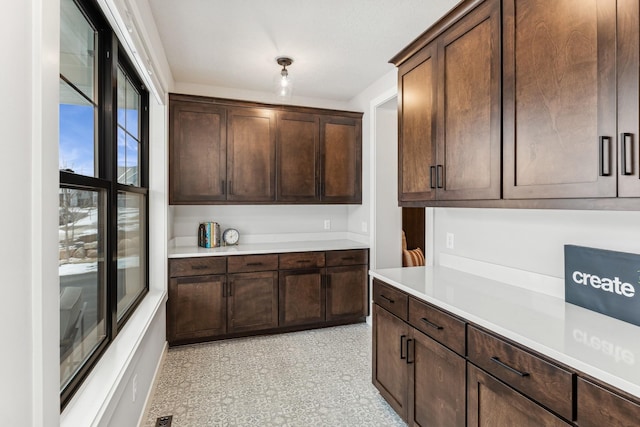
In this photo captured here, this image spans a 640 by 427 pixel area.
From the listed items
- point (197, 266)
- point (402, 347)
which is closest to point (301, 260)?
point (197, 266)

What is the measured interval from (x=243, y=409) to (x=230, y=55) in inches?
111

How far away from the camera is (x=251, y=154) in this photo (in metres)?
3.49

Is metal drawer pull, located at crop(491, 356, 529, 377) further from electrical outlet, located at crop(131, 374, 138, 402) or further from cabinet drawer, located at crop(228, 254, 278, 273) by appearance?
cabinet drawer, located at crop(228, 254, 278, 273)

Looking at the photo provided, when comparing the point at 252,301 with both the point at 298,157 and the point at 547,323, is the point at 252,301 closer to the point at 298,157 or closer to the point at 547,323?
Answer: the point at 298,157

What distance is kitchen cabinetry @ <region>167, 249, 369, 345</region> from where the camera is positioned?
10.1 ft

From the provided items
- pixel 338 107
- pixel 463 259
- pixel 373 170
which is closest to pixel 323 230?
pixel 373 170

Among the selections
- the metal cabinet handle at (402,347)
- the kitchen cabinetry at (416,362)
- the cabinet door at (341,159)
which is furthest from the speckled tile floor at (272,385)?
the cabinet door at (341,159)

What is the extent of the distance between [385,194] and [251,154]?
5.00ft

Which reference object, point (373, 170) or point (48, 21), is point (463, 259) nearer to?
point (373, 170)

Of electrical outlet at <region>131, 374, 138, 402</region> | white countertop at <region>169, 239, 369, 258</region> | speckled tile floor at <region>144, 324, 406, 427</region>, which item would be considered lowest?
speckled tile floor at <region>144, 324, 406, 427</region>

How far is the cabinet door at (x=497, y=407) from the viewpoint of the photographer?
1.14 meters

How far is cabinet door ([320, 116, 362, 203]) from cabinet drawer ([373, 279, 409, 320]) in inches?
67.3

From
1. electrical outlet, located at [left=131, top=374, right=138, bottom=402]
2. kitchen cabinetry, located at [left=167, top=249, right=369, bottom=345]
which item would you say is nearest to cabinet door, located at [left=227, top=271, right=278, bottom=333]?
kitchen cabinetry, located at [left=167, top=249, right=369, bottom=345]

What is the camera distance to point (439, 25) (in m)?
1.90
